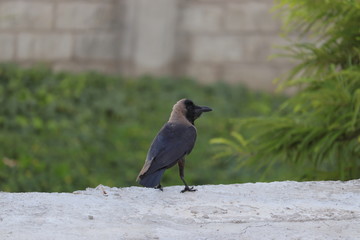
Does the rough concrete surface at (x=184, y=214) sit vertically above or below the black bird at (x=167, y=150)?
below

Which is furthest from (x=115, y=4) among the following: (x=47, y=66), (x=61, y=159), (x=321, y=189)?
(x=321, y=189)

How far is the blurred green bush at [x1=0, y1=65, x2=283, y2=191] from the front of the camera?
6367 mm

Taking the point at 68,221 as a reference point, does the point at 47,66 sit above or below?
below

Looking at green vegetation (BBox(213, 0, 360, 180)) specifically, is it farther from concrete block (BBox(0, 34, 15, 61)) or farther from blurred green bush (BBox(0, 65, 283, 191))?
concrete block (BBox(0, 34, 15, 61))

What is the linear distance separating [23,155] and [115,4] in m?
2.60

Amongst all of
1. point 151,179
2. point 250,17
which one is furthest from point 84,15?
point 151,179

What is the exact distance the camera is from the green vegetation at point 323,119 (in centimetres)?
425

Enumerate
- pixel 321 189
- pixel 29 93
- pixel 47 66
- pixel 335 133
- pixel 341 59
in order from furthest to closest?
pixel 47 66 → pixel 29 93 → pixel 341 59 → pixel 335 133 → pixel 321 189

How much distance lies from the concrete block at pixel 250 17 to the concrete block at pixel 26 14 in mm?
2027

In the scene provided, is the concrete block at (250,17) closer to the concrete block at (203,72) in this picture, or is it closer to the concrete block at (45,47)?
the concrete block at (203,72)

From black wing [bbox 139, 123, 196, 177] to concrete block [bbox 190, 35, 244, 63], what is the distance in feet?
16.3

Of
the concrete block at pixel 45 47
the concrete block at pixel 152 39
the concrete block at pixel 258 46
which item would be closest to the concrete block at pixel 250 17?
the concrete block at pixel 258 46

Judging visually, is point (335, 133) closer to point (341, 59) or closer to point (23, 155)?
point (341, 59)

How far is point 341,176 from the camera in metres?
4.31
